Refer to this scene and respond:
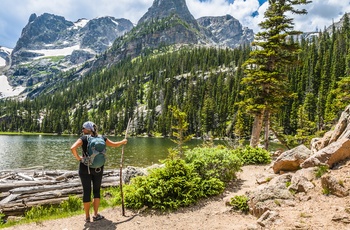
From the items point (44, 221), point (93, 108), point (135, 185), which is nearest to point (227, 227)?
point (135, 185)

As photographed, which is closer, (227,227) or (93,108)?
(227,227)

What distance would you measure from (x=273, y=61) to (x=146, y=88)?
526 feet

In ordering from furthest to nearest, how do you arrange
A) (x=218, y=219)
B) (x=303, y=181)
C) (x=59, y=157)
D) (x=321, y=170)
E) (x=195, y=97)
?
(x=195, y=97), (x=59, y=157), (x=321, y=170), (x=303, y=181), (x=218, y=219)

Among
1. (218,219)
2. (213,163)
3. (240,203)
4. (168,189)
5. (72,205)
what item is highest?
(213,163)

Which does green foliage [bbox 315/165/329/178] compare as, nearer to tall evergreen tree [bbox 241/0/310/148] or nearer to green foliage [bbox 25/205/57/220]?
green foliage [bbox 25/205/57/220]

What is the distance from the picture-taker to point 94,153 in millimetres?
7832

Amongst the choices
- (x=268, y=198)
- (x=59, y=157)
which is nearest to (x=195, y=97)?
(x=59, y=157)

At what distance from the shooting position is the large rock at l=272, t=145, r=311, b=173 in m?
11.1

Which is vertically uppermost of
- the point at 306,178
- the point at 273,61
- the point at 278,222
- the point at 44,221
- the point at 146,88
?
the point at 146,88

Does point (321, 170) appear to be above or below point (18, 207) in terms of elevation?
above

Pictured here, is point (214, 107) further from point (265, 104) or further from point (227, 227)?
point (227, 227)

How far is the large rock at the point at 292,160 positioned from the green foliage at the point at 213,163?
1890 mm

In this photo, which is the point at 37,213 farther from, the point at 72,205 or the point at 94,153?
the point at 94,153

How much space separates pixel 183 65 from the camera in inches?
6885
